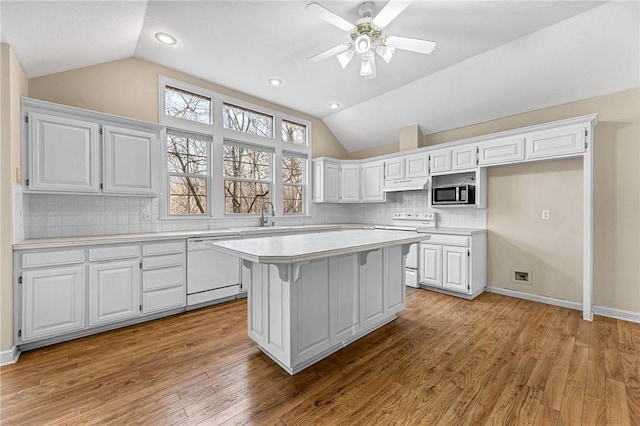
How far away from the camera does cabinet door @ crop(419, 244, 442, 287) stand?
13.2 feet

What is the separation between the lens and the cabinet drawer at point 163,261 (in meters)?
2.97

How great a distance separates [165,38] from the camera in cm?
300

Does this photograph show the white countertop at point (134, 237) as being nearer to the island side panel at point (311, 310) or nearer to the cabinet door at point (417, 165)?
the cabinet door at point (417, 165)

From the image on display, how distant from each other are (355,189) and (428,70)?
8.01 ft

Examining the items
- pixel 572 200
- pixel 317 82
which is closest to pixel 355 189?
pixel 317 82

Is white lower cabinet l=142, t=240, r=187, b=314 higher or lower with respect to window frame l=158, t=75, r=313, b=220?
lower

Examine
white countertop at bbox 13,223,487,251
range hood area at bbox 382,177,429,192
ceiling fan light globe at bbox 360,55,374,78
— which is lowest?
white countertop at bbox 13,223,487,251

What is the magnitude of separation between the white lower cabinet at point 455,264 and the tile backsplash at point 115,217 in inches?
25.1

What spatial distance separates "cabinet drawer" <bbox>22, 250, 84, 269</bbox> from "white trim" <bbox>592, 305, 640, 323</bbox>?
552 centimetres

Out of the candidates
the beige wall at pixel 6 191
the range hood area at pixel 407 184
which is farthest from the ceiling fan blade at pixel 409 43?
the beige wall at pixel 6 191

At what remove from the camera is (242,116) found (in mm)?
4520

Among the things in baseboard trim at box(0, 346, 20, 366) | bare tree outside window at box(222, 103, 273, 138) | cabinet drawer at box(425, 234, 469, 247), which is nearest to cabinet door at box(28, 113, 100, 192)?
baseboard trim at box(0, 346, 20, 366)

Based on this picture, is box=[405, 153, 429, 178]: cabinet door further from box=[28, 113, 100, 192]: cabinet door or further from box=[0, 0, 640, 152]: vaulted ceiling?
box=[28, 113, 100, 192]: cabinet door

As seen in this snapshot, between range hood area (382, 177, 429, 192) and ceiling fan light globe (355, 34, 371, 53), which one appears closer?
ceiling fan light globe (355, 34, 371, 53)
